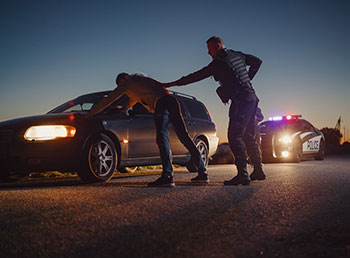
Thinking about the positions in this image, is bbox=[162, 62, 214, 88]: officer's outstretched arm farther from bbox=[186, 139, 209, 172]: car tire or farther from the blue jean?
bbox=[186, 139, 209, 172]: car tire

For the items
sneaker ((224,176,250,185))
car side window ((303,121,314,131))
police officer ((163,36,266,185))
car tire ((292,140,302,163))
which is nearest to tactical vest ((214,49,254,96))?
police officer ((163,36,266,185))

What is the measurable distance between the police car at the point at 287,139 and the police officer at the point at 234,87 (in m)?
6.21

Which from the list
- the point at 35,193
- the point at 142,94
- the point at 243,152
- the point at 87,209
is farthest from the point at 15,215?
the point at 243,152

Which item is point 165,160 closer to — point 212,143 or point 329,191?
point 329,191

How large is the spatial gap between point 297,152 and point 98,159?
26.0 feet

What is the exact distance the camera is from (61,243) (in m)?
2.72

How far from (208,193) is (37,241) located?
262 centimetres

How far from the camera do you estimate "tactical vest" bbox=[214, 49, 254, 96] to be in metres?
5.81

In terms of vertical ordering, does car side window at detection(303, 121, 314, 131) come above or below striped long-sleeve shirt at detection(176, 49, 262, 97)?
below

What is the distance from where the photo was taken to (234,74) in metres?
5.89

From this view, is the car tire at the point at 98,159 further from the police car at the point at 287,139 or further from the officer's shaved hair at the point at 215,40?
the police car at the point at 287,139

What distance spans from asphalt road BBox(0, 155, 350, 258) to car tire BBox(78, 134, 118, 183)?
0.77m

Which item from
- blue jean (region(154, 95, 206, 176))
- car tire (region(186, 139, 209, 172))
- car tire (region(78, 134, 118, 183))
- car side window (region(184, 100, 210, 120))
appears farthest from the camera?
car side window (region(184, 100, 210, 120))

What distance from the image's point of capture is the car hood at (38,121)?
19.7 ft
